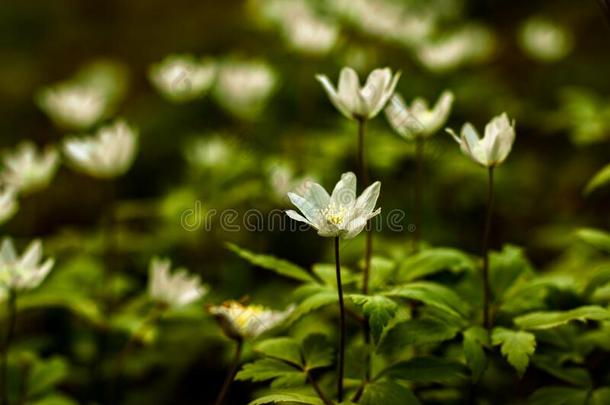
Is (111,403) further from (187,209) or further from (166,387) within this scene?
(187,209)

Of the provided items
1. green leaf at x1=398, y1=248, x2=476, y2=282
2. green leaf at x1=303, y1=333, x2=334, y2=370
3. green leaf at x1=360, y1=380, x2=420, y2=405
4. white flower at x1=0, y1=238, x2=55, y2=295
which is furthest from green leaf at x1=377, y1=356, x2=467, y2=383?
white flower at x1=0, y1=238, x2=55, y2=295

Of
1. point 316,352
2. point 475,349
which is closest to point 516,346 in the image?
point 475,349

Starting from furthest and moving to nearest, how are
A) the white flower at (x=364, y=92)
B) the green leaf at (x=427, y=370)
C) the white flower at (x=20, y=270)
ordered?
the white flower at (x=20, y=270) → the white flower at (x=364, y=92) → the green leaf at (x=427, y=370)

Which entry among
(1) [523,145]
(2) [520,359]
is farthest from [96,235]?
(1) [523,145]

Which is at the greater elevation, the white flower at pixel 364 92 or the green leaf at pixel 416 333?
the white flower at pixel 364 92

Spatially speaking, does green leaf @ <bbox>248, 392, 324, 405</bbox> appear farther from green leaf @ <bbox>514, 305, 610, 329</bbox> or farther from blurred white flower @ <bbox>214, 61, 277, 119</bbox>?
blurred white flower @ <bbox>214, 61, 277, 119</bbox>

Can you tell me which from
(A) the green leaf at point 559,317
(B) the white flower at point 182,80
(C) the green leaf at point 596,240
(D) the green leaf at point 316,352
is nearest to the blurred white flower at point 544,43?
(B) the white flower at point 182,80

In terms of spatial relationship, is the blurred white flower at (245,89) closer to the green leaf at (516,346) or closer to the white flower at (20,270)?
the white flower at (20,270)
